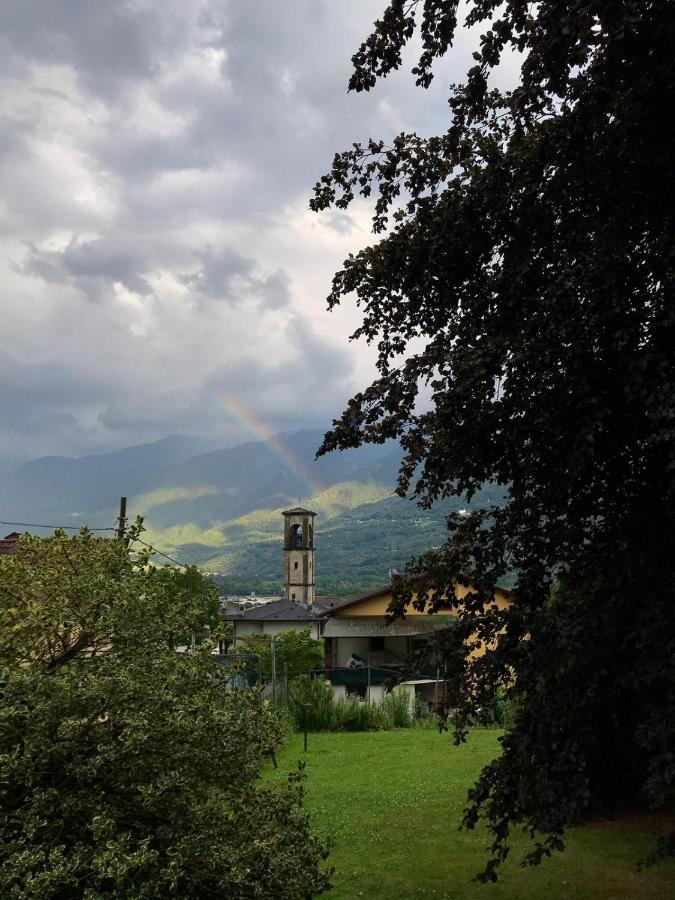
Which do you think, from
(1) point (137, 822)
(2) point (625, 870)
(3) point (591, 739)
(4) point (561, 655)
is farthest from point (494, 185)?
(2) point (625, 870)

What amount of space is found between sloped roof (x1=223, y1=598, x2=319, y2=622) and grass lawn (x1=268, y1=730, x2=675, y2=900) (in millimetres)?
47477

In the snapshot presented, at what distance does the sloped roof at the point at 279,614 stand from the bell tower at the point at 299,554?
7.97 metres

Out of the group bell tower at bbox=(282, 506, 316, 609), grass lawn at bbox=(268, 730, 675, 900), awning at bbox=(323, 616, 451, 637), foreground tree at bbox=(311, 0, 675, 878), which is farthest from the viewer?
bell tower at bbox=(282, 506, 316, 609)

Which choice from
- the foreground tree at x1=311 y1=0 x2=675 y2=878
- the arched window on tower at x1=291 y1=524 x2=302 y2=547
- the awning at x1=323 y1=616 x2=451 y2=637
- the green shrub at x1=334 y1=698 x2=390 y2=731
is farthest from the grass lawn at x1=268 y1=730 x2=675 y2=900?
the arched window on tower at x1=291 y1=524 x2=302 y2=547

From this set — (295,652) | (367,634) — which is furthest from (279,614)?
(367,634)

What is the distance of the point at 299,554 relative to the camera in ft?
257

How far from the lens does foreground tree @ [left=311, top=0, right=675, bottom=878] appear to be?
226 inches

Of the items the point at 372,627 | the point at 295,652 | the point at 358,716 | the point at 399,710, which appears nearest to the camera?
the point at 358,716

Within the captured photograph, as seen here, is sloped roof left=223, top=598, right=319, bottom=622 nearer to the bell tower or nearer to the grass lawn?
the bell tower

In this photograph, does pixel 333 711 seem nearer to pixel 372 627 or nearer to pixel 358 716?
pixel 358 716

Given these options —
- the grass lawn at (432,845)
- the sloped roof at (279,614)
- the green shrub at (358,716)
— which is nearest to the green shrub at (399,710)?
the green shrub at (358,716)

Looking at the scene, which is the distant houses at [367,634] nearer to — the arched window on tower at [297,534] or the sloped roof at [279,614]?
the sloped roof at [279,614]

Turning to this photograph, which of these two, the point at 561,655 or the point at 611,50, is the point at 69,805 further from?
the point at 611,50

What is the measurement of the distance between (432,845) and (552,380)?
871 centimetres
